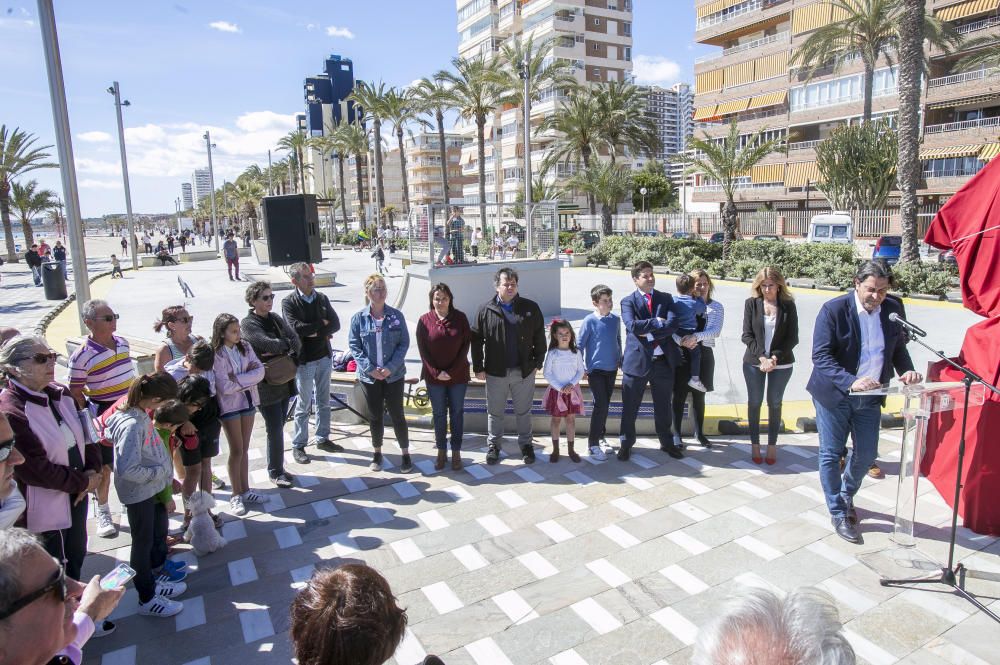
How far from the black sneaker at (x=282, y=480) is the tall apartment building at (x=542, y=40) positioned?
50.9 metres

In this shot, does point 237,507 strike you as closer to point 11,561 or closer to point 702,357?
point 11,561

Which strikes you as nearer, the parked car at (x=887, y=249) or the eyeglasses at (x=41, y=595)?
the eyeglasses at (x=41, y=595)

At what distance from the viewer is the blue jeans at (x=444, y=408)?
5.84m

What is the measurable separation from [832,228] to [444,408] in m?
26.6

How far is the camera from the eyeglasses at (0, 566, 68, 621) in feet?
5.20

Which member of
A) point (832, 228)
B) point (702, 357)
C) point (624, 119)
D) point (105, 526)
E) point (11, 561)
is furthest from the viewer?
point (624, 119)

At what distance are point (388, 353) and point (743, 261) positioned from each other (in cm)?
1818

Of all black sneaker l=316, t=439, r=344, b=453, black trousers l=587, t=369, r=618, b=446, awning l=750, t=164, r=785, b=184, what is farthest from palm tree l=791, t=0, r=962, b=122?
black sneaker l=316, t=439, r=344, b=453

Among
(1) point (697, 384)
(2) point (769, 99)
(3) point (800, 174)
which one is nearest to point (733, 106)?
(2) point (769, 99)

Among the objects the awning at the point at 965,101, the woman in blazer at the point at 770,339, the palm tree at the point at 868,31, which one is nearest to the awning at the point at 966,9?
the palm tree at the point at 868,31

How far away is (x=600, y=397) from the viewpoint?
6039 millimetres

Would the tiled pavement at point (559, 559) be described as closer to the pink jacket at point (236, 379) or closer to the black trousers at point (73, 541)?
the black trousers at point (73, 541)

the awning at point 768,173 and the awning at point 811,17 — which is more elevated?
the awning at point 811,17

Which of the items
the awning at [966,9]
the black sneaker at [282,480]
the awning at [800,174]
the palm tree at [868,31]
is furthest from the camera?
the awning at [800,174]
